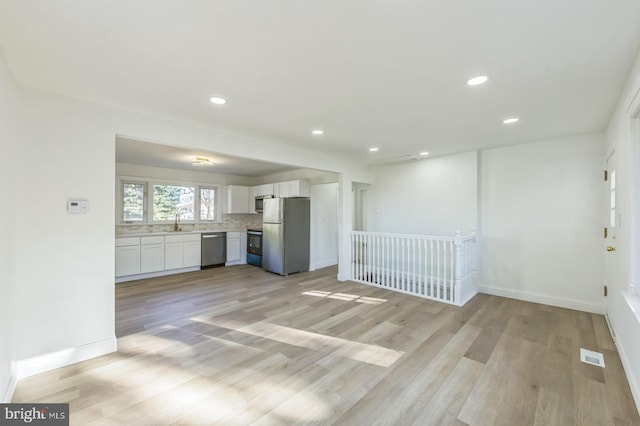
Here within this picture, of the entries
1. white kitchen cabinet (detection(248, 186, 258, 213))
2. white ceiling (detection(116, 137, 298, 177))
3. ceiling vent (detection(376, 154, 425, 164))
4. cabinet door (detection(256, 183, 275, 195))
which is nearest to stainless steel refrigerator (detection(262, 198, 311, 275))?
cabinet door (detection(256, 183, 275, 195))

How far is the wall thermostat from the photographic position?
7.98ft

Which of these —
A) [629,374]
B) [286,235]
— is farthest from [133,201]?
[629,374]

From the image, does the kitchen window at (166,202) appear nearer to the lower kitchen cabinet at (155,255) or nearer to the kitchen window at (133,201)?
the kitchen window at (133,201)

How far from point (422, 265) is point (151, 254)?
5.55 metres

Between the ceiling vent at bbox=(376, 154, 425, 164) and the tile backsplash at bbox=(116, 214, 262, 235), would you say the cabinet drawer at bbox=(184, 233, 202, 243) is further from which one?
the ceiling vent at bbox=(376, 154, 425, 164)

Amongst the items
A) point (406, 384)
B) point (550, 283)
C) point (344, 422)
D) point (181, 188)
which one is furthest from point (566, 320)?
point (181, 188)

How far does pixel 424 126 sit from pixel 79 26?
10.6ft

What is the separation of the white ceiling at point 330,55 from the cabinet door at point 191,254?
402 centimetres

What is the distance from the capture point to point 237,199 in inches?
283

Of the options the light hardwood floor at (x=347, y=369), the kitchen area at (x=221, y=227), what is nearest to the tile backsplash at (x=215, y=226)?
the kitchen area at (x=221, y=227)

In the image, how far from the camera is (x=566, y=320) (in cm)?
337

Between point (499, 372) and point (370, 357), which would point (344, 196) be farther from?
point (499, 372)

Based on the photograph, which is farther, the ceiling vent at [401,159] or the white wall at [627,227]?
the ceiling vent at [401,159]

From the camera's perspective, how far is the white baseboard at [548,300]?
3629 mm
